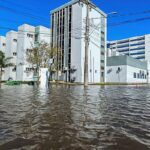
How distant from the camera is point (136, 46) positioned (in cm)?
16088

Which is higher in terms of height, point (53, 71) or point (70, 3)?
point (70, 3)

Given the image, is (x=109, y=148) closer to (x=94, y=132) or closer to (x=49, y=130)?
(x=94, y=132)

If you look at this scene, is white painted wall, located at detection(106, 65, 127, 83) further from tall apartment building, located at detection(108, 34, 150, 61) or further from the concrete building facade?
tall apartment building, located at detection(108, 34, 150, 61)

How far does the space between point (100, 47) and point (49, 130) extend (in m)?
61.9

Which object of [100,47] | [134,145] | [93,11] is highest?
[93,11]

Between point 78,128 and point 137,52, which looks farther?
point 137,52

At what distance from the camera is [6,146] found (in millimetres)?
3850

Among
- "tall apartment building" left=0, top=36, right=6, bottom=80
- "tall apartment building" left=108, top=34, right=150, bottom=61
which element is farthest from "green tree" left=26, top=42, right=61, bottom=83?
"tall apartment building" left=108, top=34, right=150, bottom=61

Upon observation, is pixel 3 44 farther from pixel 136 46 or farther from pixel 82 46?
pixel 136 46

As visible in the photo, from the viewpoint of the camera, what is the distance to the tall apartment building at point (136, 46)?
15300 cm

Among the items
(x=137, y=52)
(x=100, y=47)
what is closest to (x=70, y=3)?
(x=100, y=47)

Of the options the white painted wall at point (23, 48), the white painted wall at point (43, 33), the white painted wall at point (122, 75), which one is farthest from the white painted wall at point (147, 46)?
the white painted wall at point (23, 48)

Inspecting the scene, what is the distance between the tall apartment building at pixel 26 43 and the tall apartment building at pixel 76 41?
325 cm

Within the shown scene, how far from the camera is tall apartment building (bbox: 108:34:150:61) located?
153000 millimetres
